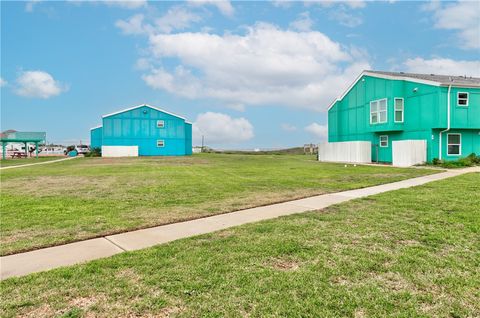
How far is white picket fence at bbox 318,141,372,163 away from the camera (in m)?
26.1

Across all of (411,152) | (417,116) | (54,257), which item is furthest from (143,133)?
(54,257)

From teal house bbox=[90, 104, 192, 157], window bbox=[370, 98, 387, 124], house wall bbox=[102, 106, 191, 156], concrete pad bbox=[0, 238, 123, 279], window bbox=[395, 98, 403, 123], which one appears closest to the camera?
concrete pad bbox=[0, 238, 123, 279]

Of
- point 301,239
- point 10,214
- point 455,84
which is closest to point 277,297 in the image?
point 301,239

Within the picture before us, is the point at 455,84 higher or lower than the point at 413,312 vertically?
higher

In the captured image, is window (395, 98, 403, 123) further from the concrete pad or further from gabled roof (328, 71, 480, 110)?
the concrete pad

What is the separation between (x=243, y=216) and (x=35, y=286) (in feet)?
12.9

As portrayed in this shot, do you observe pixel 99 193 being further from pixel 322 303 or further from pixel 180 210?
pixel 322 303

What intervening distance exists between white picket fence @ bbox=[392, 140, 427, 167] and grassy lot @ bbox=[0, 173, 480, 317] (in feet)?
58.1

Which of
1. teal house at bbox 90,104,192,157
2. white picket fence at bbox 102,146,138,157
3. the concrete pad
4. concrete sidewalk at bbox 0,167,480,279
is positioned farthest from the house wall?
the concrete pad

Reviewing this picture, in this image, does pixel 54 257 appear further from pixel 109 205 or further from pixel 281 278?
pixel 109 205

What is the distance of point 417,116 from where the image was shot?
2302cm

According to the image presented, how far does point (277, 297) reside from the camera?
10.4 feet

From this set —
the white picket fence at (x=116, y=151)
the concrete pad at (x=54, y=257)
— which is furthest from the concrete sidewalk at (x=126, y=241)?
the white picket fence at (x=116, y=151)

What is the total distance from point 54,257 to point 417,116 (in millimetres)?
24159
